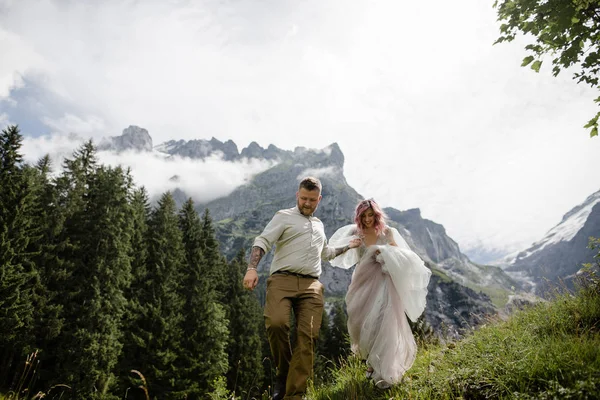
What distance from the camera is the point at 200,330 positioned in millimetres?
21734

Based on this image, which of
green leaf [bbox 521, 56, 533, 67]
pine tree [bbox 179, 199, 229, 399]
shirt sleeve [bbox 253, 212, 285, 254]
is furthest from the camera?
pine tree [bbox 179, 199, 229, 399]

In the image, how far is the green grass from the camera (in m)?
2.66

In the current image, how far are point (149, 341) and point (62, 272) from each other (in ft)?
19.4

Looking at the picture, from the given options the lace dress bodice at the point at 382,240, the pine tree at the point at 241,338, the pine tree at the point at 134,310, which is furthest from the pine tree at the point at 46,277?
the lace dress bodice at the point at 382,240

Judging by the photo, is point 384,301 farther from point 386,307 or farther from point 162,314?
point 162,314

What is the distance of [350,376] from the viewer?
4523 mm

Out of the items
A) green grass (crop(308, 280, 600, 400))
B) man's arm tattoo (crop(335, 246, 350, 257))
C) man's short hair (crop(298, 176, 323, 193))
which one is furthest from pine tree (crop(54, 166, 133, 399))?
man's short hair (crop(298, 176, 323, 193))

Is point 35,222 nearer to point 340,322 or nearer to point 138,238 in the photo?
point 138,238

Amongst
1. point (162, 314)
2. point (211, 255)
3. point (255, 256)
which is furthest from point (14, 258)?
point (255, 256)

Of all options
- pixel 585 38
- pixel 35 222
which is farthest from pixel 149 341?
→ pixel 585 38

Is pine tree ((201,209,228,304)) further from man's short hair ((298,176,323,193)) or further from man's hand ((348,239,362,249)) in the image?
man's short hair ((298,176,323,193))

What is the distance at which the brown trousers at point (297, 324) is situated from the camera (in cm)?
407

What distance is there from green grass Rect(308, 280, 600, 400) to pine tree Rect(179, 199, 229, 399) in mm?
18713

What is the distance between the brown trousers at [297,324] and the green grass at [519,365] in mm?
561
